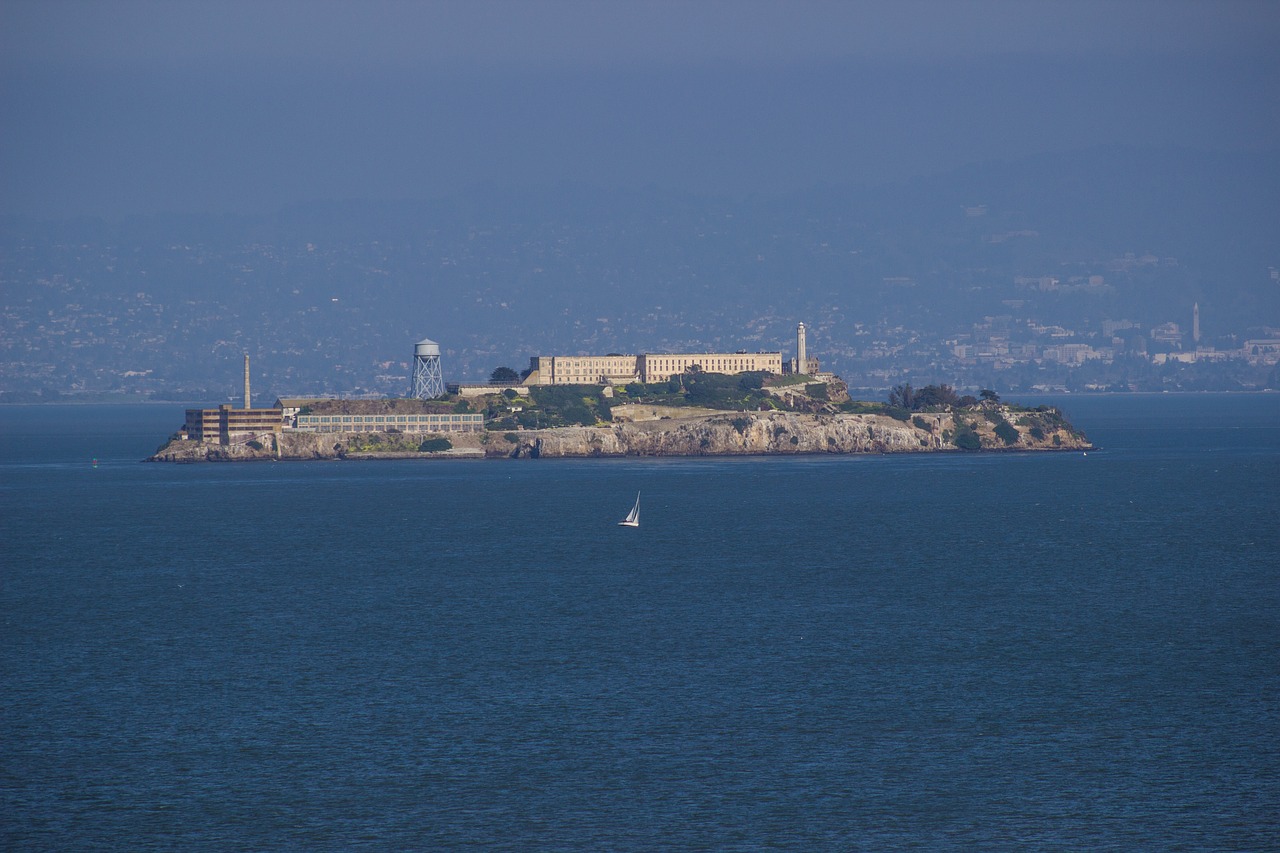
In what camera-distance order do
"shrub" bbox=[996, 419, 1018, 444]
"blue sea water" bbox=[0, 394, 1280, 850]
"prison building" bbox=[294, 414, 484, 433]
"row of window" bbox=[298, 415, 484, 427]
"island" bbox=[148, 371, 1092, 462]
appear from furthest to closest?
"shrub" bbox=[996, 419, 1018, 444] → "row of window" bbox=[298, 415, 484, 427] → "prison building" bbox=[294, 414, 484, 433] → "island" bbox=[148, 371, 1092, 462] → "blue sea water" bbox=[0, 394, 1280, 850]

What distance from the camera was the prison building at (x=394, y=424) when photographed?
17662cm

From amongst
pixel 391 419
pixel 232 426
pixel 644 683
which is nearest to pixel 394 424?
pixel 391 419

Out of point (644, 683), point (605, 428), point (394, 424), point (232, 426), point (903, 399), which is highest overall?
point (903, 399)

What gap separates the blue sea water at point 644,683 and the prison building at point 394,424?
71.1 metres

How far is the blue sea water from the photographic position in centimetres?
3988

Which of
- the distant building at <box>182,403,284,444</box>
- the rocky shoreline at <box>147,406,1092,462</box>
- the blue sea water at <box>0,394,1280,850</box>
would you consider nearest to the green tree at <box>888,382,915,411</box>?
the rocky shoreline at <box>147,406,1092,462</box>

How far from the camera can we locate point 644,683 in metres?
53.0

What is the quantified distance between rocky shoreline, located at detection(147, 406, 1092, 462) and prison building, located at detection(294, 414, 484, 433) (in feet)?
5.18

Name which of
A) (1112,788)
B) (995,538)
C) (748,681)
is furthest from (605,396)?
(1112,788)

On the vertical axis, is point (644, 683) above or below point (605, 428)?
below

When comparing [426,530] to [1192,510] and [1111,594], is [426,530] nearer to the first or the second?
[1111,594]

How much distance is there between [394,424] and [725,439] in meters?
35.4

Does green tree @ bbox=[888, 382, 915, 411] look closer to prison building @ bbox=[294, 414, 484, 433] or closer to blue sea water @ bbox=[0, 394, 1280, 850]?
prison building @ bbox=[294, 414, 484, 433]

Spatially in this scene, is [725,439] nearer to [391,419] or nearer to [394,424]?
[394,424]
